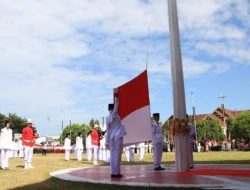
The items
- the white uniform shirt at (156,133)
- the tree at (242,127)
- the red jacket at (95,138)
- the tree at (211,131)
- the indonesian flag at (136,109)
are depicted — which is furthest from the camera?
the tree at (211,131)

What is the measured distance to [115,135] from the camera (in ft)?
47.2

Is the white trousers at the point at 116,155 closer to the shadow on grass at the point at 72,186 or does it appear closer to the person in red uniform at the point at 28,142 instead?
the shadow on grass at the point at 72,186

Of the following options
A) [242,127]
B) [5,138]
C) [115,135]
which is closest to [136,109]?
[115,135]

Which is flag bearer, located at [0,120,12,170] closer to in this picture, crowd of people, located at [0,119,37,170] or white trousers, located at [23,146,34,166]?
crowd of people, located at [0,119,37,170]

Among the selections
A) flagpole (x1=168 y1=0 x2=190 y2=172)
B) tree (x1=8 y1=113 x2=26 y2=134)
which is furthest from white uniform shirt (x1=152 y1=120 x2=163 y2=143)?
tree (x1=8 y1=113 x2=26 y2=134)

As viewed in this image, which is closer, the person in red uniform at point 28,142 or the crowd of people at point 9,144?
the crowd of people at point 9,144

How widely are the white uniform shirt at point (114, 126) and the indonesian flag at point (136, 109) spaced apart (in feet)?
3.31

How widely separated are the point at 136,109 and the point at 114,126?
177cm

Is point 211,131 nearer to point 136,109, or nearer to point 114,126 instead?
point 136,109

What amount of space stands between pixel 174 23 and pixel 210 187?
7582 millimetres

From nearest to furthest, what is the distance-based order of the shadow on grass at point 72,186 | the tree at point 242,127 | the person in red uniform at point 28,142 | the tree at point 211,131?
the shadow on grass at point 72,186 < the person in red uniform at point 28,142 < the tree at point 242,127 < the tree at point 211,131

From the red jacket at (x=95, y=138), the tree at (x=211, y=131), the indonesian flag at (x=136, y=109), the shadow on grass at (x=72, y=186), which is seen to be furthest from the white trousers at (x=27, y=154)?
the tree at (x=211, y=131)

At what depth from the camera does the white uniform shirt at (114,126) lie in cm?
1435

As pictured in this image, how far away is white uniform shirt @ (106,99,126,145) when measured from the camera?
47.1 ft
